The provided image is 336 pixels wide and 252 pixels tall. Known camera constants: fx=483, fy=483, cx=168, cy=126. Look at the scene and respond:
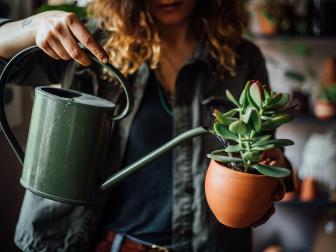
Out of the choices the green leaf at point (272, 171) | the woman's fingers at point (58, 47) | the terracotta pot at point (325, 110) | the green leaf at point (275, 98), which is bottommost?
the terracotta pot at point (325, 110)

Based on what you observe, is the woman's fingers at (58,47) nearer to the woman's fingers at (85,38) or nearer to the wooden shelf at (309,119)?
the woman's fingers at (85,38)

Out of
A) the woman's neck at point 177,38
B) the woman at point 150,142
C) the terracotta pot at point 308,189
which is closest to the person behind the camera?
the woman at point 150,142

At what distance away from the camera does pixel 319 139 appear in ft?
7.38

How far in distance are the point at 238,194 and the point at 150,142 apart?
16.4 inches

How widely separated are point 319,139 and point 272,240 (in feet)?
2.05

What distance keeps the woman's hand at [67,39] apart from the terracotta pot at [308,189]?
1799 millimetres

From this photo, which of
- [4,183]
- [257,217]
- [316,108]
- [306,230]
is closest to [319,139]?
[316,108]

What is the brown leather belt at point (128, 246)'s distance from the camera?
966 mm

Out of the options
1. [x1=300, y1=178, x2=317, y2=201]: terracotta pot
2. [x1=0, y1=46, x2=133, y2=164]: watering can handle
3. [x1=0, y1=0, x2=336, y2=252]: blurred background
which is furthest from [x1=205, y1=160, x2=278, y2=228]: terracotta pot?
[x1=300, y1=178, x2=317, y2=201]: terracotta pot

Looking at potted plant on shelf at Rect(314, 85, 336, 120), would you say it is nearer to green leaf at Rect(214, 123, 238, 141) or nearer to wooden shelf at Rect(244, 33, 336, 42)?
wooden shelf at Rect(244, 33, 336, 42)

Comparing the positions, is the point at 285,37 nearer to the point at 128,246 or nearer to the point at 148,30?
the point at 148,30

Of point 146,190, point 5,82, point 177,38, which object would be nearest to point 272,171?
point 5,82

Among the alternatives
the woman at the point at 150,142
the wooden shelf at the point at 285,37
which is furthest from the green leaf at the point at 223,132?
the wooden shelf at the point at 285,37

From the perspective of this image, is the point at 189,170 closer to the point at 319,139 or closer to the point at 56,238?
the point at 56,238
